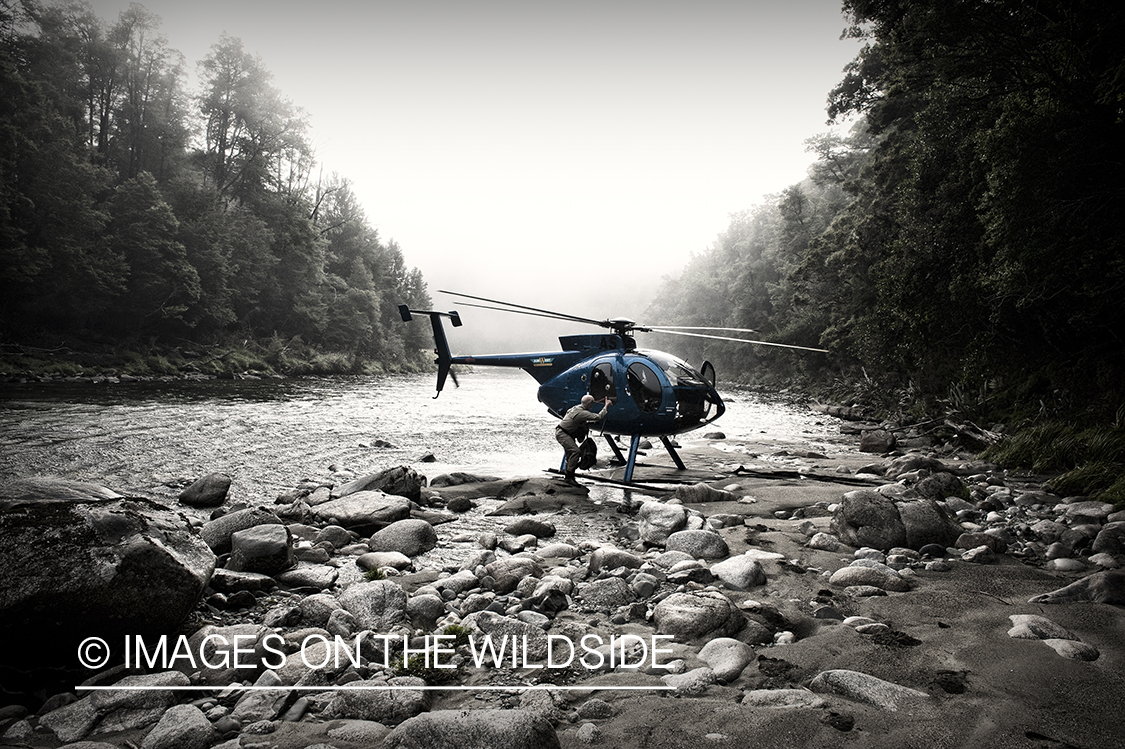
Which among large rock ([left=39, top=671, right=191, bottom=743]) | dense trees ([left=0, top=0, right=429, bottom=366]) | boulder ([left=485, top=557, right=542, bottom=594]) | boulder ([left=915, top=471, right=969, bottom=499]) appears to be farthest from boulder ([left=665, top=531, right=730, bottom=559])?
dense trees ([left=0, top=0, right=429, bottom=366])

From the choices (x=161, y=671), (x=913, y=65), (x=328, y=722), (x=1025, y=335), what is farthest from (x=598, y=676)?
(x=913, y=65)

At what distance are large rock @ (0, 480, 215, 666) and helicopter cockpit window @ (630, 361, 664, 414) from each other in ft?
23.9

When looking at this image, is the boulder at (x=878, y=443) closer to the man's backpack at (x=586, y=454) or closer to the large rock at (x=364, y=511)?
the man's backpack at (x=586, y=454)

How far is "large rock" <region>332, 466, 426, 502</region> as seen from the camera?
823 cm

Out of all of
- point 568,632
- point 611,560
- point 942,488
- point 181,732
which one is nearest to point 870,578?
point 611,560

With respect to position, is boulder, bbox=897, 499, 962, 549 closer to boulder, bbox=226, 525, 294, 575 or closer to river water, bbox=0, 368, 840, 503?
boulder, bbox=226, 525, 294, 575

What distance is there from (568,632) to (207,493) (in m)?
7.09

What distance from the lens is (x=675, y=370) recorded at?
10.1 meters

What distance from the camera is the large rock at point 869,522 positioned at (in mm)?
5625

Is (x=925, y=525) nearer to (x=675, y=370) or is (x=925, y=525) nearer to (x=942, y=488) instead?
(x=942, y=488)

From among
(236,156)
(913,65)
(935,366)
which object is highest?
(236,156)

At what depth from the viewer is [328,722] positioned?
296 centimetres

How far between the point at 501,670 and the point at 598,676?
673 mm

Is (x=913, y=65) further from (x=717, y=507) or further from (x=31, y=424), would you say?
(x=31, y=424)
